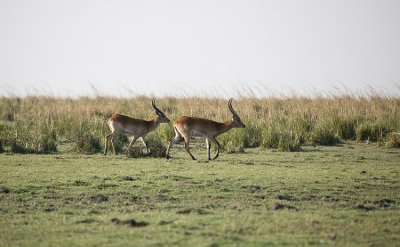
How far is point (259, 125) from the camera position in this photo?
2119cm

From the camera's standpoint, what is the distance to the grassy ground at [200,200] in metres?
7.95

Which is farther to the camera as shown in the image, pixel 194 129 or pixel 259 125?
pixel 259 125

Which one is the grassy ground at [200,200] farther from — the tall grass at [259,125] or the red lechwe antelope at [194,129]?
the tall grass at [259,125]

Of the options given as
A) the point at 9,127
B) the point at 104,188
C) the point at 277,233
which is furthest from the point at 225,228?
the point at 9,127

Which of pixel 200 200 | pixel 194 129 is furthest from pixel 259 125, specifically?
pixel 200 200

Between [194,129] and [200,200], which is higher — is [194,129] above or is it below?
above

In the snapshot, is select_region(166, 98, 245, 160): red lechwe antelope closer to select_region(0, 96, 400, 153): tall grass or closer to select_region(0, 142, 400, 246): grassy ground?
select_region(0, 142, 400, 246): grassy ground

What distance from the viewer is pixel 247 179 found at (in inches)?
505

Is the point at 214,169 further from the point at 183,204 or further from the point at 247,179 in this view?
the point at 183,204

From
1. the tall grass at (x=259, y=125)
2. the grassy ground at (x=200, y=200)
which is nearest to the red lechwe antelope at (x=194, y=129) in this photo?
the grassy ground at (x=200, y=200)

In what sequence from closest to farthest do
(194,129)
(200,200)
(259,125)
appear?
(200,200) < (194,129) < (259,125)

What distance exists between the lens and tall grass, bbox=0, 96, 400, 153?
18719 millimetres

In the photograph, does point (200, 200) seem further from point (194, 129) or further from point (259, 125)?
point (259, 125)

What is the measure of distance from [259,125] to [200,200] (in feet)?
35.2
